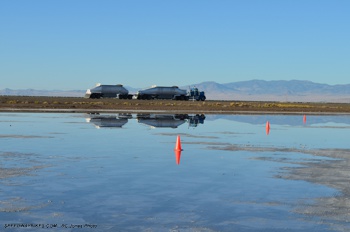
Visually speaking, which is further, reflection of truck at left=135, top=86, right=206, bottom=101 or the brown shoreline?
reflection of truck at left=135, top=86, right=206, bottom=101

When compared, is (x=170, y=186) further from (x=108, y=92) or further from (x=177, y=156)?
(x=108, y=92)

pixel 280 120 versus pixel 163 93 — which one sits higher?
pixel 163 93

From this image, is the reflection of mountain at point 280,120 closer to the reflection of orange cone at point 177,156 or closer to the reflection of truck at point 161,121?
the reflection of truck at point 161,121

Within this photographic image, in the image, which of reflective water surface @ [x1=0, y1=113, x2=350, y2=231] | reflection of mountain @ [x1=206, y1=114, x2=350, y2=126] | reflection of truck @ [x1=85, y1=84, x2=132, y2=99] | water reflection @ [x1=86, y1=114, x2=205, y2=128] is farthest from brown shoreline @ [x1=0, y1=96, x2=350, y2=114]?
reflective water surface @ [x1=0, y1=113, x2=350, y2=231]

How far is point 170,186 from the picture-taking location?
1341cm

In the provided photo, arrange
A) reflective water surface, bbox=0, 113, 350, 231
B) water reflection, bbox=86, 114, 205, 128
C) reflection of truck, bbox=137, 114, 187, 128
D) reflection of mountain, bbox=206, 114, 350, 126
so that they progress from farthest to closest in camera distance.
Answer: reflection of mountain, bbox=206, 114, 350, 126, reflection of truck, bbox=137, 114, 187, 128, water reflection, bbox=86, 114, 205, 128, reflective water surface, bbox=0, 113, 350, 231

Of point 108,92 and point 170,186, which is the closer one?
point 170,186

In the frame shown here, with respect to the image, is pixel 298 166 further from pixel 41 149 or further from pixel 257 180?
pixel 41 149

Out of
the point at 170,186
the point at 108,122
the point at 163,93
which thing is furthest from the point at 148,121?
the point at 163,93

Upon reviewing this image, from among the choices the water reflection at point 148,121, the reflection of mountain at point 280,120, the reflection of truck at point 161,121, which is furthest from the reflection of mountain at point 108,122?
the reflection of mountain at point 280,120

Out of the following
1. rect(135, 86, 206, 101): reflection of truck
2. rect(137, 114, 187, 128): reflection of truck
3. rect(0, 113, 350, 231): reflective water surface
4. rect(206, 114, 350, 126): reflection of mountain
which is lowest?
rect(0, 113, 350, 231): reflective water surface

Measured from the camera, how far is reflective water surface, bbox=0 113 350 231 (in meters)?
9.73

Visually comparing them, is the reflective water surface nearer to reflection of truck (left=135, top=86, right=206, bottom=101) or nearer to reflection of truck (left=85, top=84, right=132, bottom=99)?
reflection of truck (left=135, top=86, right=206, bottom=101)

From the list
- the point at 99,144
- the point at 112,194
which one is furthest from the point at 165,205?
the point at 99,144
